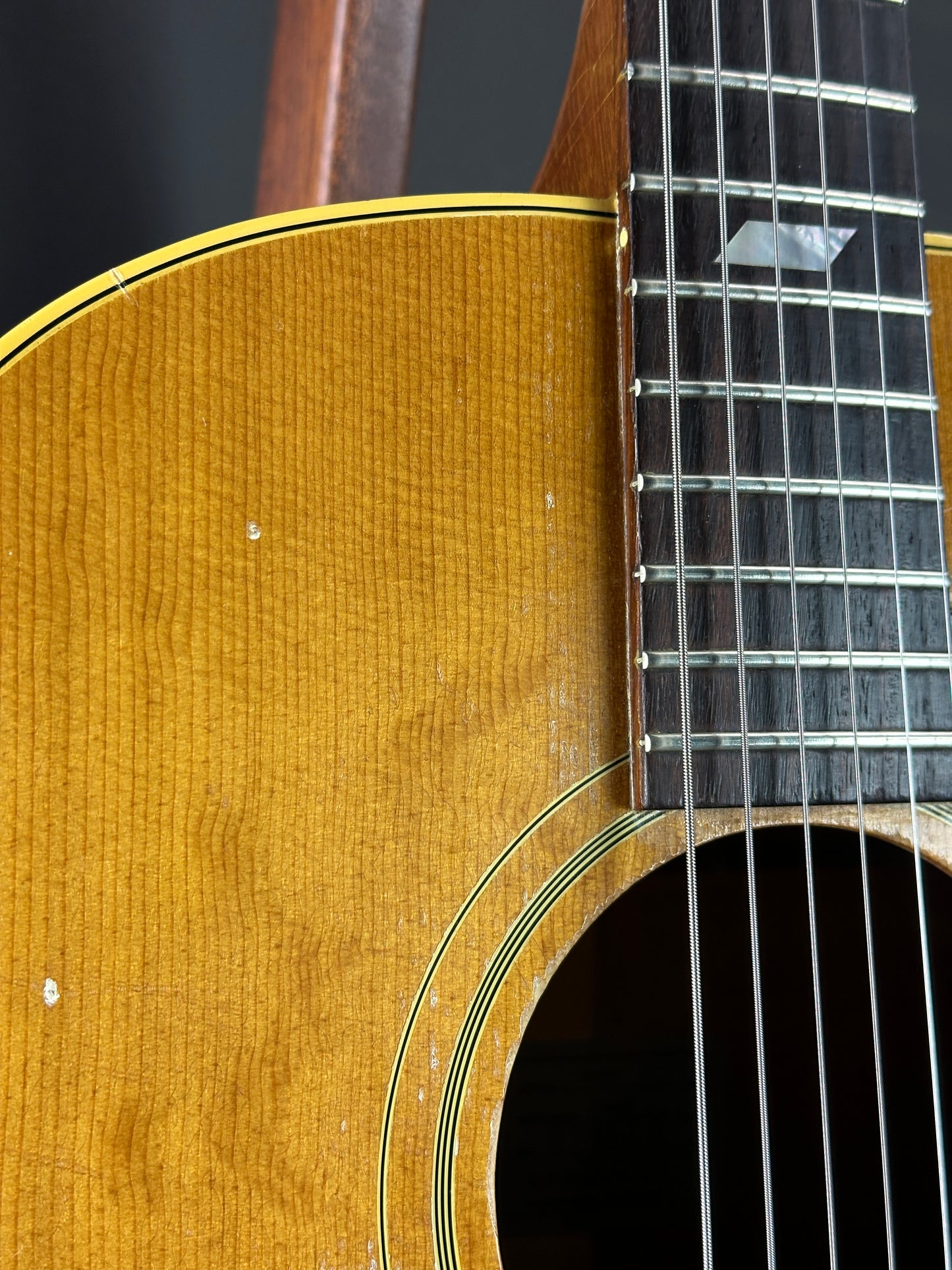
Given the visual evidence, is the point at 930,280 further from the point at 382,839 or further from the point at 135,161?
the point at 135,161

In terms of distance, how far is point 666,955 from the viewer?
0.68m

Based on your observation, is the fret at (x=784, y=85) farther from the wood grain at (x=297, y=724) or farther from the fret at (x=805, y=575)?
the fret at (x=805, y=575)

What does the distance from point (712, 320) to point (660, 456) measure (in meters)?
0.07

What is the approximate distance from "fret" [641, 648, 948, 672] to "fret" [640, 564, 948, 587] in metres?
0.02

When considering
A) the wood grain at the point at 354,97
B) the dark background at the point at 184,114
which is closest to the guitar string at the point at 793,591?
the wood grain at the point at 354,97

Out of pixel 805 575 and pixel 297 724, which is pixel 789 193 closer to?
pixel 805 575

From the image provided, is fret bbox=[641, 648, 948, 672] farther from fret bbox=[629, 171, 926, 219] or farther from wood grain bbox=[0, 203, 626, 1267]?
fret bbox=[629, 171, 926, 219]

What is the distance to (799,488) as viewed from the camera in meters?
0.56

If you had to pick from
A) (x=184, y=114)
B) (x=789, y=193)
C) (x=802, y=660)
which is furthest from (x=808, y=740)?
(x=184, y=114)

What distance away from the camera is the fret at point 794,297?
545 millimetres

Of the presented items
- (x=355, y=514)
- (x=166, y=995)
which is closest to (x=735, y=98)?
(x=355, y=514)

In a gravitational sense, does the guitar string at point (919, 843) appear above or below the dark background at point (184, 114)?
below

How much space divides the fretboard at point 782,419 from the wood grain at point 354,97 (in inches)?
8.7

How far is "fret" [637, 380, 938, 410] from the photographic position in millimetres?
542
